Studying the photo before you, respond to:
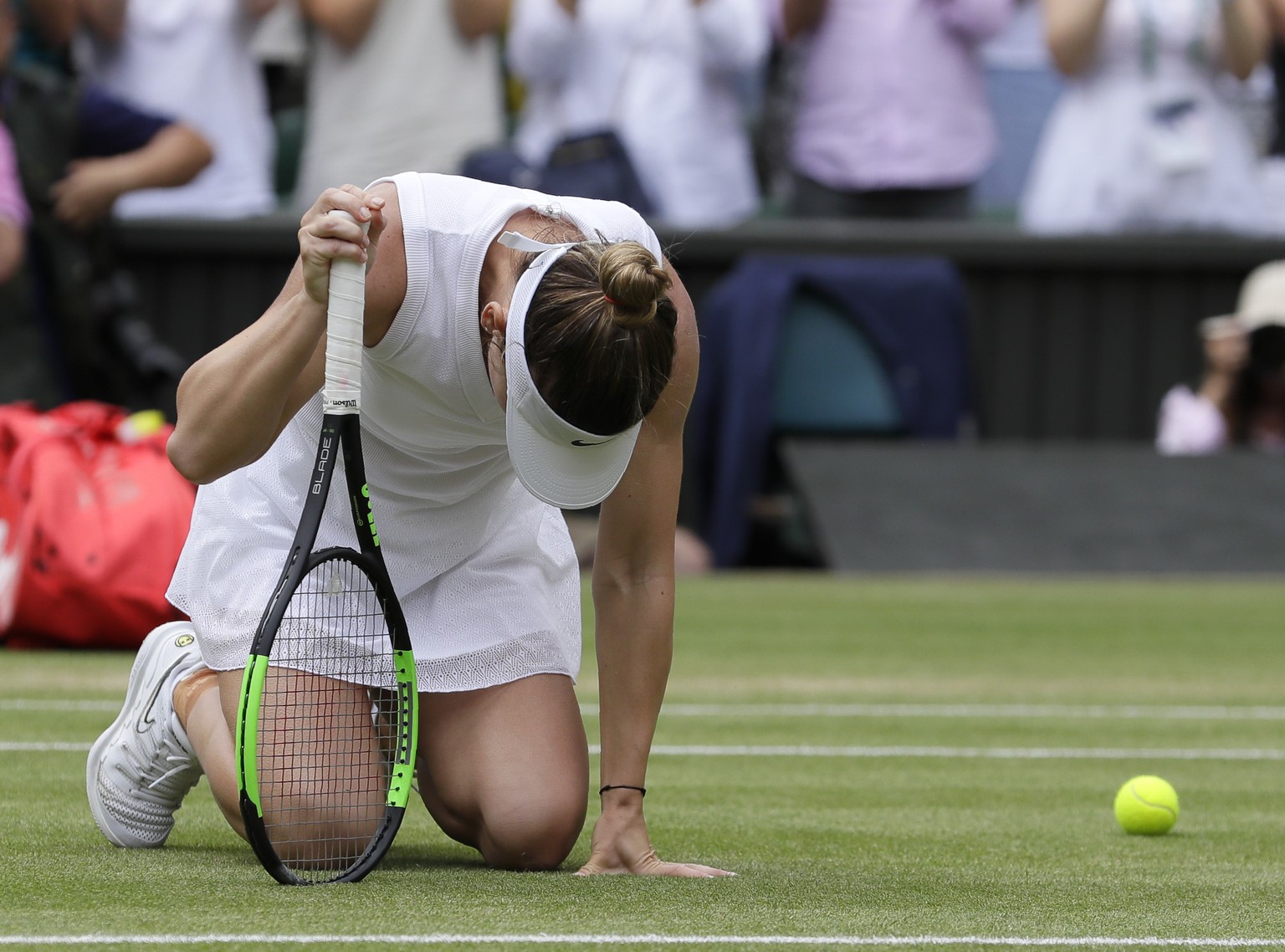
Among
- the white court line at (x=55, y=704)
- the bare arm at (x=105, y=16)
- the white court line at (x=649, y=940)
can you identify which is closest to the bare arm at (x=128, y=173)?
the bare arm at (x=105, y=16)

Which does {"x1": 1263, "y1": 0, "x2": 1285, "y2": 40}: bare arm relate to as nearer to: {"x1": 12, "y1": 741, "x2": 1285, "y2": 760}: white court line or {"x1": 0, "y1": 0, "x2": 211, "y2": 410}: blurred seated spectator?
{"x1": 0, "y1": 0, "x2": 211, "y2": 410}: blurred seated spectator

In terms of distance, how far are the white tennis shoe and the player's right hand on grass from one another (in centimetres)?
69

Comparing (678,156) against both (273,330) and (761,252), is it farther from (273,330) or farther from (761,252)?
(273,330)

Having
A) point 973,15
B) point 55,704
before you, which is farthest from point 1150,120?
point 55,704

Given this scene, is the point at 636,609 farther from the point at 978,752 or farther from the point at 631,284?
the point at 978,752

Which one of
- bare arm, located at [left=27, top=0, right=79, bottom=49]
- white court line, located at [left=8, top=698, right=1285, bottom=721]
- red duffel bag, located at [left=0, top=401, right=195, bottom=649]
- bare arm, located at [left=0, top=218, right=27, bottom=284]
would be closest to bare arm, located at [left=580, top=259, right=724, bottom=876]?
white court line, located at [left=8, top=698, right=1285, bottom=721]

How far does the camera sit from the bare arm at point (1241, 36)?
9312mm

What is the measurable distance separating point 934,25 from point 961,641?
11.2 ft

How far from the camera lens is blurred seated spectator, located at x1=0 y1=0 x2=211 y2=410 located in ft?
26.5

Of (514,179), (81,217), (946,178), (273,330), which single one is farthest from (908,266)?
(273,330)

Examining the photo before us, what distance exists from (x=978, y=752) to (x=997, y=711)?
2.35 feet

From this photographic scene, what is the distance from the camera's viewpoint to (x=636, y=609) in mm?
3334

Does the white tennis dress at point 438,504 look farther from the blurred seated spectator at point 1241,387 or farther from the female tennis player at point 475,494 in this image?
the blurred seated spectator at point 1241,387

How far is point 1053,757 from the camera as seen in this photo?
4715 millimetres
